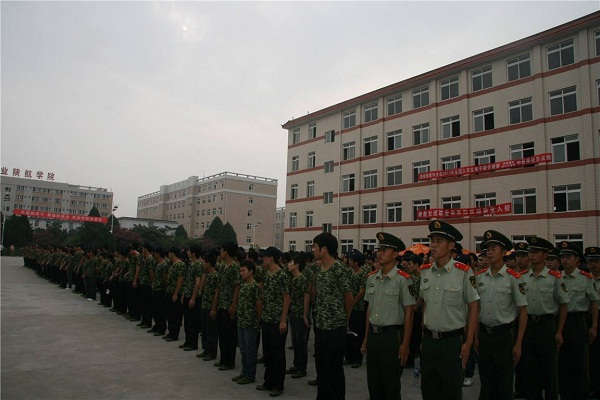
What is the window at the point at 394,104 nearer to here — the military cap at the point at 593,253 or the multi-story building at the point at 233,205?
the military cap at the point at 593,253

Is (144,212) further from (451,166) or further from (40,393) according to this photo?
(40,393)

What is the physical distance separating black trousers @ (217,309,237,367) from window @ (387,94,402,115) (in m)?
24.6

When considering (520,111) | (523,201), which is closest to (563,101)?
(520,111)

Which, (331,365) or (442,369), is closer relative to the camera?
(442,369)

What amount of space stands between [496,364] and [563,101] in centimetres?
2124

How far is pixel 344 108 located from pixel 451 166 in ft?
34.7

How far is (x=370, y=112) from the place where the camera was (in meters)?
30.8

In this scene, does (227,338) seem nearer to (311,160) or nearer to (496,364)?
(496,364)

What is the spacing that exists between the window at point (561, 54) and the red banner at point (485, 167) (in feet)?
16.1

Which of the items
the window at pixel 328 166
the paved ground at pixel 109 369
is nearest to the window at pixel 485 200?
the window at pixel 328 166

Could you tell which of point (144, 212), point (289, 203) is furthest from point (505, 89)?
point (144, 212)

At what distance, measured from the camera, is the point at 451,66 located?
82.5 ft

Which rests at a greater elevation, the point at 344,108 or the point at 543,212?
the point at 344,108

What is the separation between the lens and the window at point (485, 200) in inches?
903
